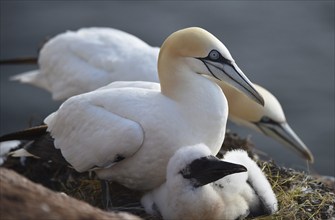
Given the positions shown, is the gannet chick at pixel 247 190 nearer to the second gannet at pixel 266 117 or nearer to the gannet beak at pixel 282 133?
the second gannet at pixel 266 117

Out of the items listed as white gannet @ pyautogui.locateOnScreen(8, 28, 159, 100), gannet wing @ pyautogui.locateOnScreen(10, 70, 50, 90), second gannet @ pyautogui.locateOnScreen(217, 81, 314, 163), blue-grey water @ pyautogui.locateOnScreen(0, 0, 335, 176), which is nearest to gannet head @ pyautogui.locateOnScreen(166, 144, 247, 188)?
white gannet @ pyautogui.locateOnScreen(8, 28, 159, 100)

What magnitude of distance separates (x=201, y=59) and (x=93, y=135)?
893 mm

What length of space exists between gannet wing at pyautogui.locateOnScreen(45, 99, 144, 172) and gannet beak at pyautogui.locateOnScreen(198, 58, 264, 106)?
0.66 m

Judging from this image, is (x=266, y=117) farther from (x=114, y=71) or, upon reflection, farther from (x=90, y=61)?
(x=90, y=61)

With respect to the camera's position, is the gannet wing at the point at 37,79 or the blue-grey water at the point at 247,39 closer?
the gannet wing at the point at 37,79

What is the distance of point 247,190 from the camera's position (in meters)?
7.45

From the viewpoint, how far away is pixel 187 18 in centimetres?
1438

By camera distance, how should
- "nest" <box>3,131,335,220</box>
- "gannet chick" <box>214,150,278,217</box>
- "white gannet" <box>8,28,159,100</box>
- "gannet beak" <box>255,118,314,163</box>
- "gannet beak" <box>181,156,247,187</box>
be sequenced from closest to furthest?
"gannet beak" <box>181,156,247,187</box> → "gannet chick" <box>214,150,278,217</box> → "nest" <box>3,131,335,220</box> → "white gannet" <box>8,28,159,100</box> → "gannet beak" <box>255,118,314,163</box>

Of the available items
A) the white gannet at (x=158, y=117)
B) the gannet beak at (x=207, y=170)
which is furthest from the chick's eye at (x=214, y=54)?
the gannet beak at (x=207, y=170)

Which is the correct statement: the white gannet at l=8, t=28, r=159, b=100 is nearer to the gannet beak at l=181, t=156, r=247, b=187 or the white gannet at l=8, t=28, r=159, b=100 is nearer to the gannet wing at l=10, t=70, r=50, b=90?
the gannet wing at l=10, t=70, r=50, b=90

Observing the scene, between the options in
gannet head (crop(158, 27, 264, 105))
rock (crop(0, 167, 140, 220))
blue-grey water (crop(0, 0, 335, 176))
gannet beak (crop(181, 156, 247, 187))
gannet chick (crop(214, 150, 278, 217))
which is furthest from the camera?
blue-grey water (crop(0, 0, 335, 176))

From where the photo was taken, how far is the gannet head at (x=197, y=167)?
7043 millimetres

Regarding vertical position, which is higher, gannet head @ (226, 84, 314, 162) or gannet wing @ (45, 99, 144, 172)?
gannet wing @ (45, 99, 144, 172)

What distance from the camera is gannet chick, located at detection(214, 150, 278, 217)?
7281mm
